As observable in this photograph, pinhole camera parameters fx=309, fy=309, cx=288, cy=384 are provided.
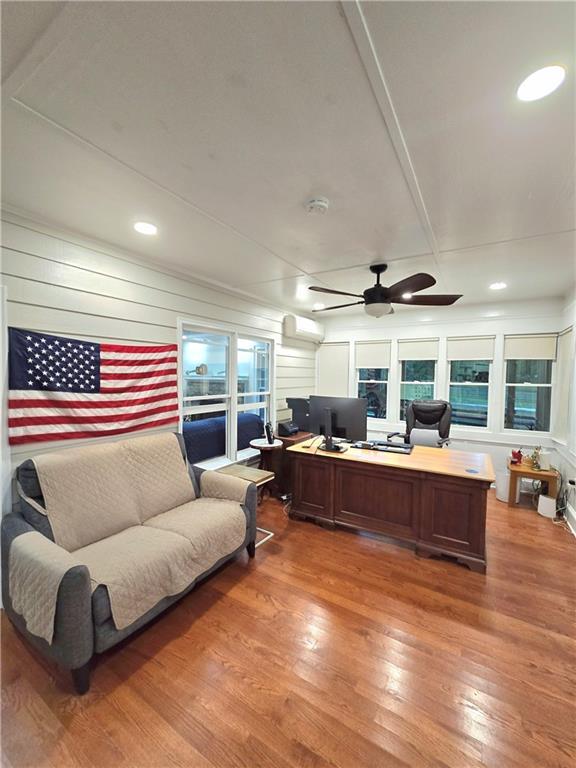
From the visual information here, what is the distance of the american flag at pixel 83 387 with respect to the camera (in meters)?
2.08

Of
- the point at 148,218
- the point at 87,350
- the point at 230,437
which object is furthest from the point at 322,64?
the point at 230,437

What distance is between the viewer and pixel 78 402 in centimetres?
235

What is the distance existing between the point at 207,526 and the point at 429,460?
2.08 meters

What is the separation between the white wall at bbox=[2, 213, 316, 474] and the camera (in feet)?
6.85

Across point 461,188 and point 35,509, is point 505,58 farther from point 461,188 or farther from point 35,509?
point 35,509

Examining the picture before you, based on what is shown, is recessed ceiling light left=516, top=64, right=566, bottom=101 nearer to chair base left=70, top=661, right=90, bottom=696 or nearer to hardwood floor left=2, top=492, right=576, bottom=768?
hardwood floor left=2, top=492, right=576, bottom=768

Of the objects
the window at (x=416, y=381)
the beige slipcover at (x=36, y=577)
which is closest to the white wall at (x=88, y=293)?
the beige slipcover at (x=36, y=577)

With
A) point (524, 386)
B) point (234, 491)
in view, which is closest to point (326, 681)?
point (234, 491)

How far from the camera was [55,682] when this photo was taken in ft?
5.26

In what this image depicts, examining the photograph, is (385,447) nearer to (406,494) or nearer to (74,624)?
(406,494)

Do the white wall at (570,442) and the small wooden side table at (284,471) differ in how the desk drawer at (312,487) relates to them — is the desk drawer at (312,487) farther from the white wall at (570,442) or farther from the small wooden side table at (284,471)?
the white wall at (570,442)

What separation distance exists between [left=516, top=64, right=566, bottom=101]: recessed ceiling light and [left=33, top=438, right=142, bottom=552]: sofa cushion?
3.04m

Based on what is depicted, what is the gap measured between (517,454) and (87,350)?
16.3 ft

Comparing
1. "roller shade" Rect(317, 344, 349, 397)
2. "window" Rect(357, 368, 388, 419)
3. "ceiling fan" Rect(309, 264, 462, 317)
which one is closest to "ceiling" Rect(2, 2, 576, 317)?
"ceiling fan" Rect(309, 264, 462, 317)
